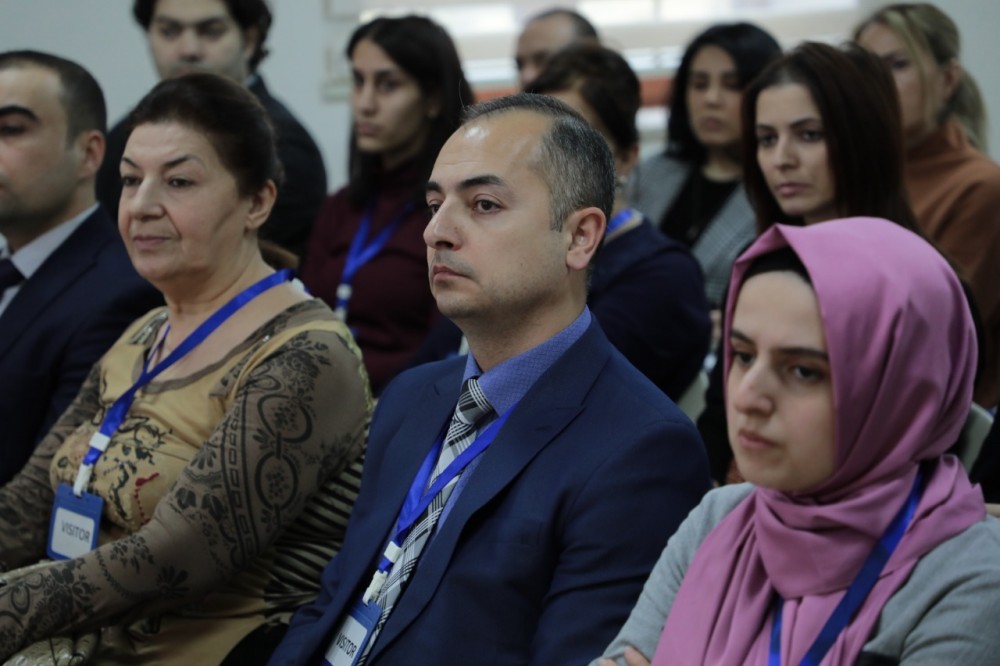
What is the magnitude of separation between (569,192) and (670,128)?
2.22 metres

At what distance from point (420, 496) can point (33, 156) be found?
173 cm

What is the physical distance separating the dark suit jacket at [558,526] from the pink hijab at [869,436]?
270mm

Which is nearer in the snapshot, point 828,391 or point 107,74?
point 828,391

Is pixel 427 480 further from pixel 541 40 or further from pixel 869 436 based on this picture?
pixel 541 40

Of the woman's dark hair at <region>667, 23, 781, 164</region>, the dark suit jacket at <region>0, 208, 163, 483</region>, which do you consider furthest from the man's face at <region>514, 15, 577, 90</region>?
the dark suit jacket at <region>0, 208, 163, 483</region>

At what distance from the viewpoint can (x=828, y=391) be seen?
154 cm

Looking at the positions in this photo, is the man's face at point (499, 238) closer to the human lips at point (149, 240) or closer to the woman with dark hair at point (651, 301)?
the human lips at point (149, 240)

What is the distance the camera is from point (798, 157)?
9.66 feet

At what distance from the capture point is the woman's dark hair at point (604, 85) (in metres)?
3.42

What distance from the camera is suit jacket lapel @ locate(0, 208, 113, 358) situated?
3.10m

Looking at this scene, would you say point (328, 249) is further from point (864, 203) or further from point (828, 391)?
point (828, 391)

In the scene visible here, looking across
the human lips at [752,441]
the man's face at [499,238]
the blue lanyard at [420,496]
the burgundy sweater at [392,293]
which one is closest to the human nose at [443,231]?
the man's face at [499,238]

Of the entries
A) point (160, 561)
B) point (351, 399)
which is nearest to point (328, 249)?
point (351, 399)

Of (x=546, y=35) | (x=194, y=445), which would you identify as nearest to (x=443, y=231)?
(x=194, y=445)
